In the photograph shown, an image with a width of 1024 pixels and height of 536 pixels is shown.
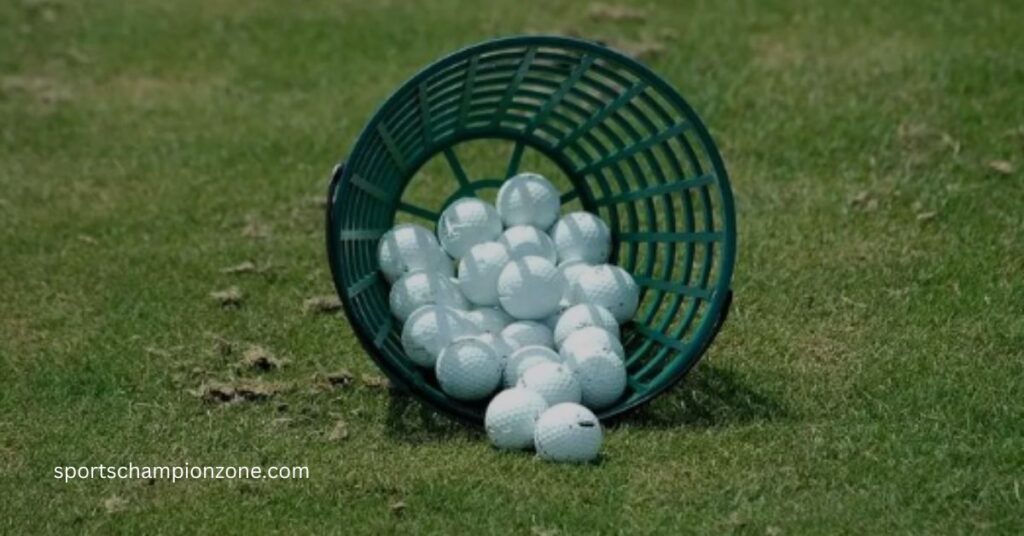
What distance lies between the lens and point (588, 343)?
6406 mm

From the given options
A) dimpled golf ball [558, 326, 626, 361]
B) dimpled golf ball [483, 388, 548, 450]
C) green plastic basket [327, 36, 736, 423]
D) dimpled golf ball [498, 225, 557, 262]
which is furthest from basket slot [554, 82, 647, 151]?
dimpled golf ball [483, 388, 548, 450]

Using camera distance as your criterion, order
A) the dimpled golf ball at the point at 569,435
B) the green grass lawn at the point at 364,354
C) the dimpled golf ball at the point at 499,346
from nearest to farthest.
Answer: the green grass lawn at the point at 364,354 < the dimpled golf ball at the point at 569,435 < the dimpled golf ball at the point at 499,346

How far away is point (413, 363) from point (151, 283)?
166 cm

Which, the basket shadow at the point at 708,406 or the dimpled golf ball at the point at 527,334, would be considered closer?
the basket shadow at the point at 708,406

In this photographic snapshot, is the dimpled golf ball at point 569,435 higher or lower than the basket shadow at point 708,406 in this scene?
higher

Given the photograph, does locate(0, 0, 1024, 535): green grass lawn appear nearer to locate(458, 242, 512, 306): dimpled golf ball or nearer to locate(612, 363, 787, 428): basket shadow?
locate(612, 363, 787, 428): basket shadow

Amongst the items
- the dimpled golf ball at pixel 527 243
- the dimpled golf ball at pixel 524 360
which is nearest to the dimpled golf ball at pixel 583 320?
the dimpled golf ball at pixel 524 360

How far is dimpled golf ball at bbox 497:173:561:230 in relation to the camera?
694cm

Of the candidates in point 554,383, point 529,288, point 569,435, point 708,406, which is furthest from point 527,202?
point 569,435

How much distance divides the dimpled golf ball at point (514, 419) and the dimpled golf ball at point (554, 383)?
0.21 ft

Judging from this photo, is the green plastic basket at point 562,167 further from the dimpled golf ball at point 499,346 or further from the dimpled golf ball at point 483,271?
the dimpled golf ball at point 483,271

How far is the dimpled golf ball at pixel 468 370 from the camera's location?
6367mm

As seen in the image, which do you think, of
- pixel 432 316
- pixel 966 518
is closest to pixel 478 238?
pixel 432 316

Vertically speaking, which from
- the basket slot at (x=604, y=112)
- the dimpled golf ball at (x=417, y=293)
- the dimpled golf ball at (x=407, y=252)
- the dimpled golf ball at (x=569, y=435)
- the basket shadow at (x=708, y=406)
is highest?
the basket slot at (x=604, y=112)
